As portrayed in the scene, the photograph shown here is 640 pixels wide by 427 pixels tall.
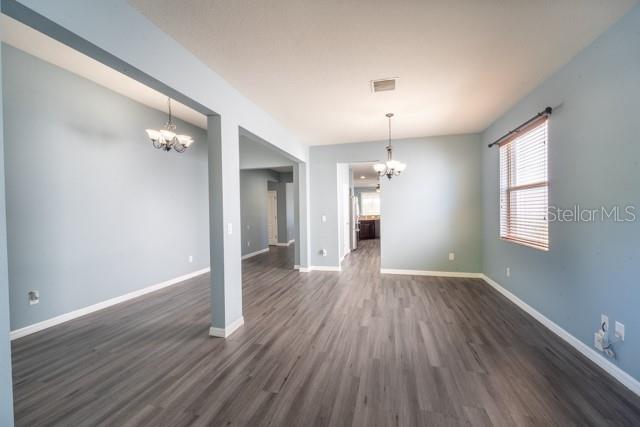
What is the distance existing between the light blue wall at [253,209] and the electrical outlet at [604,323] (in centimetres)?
686

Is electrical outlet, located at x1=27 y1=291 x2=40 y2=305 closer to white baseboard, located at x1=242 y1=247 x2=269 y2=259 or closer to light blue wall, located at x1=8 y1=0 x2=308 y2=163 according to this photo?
light blue wall, located at x1=8 y1=0 x2=308 y2=163

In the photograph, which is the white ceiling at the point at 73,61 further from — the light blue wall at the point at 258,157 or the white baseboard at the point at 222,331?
the white baseboard at the point at 222,331

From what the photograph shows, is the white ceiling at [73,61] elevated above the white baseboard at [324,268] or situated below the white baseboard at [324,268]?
above

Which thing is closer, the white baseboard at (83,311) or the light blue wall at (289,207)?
the white baseboard at (83,311)

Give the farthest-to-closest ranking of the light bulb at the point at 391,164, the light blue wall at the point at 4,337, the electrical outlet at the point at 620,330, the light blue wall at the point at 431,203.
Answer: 1. the light blue wall at the point at 431,203
2. the light bulb at the point at 391,164
3. the electrical outlet at the point at 620,330
4. the light blue wall at the point at 4,337

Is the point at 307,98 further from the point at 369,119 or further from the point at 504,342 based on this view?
the point at 504,342

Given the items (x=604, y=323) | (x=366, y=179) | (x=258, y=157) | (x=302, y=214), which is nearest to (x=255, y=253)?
(x=302, y=214)

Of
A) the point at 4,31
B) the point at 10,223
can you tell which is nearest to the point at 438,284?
the point at 10,223

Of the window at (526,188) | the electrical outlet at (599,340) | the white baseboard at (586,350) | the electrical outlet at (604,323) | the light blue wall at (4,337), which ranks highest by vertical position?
the window at (526,188)

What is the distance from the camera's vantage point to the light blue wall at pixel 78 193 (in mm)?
2734

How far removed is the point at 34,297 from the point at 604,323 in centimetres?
556

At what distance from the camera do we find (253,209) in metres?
7.85

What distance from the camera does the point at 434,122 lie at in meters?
4.18

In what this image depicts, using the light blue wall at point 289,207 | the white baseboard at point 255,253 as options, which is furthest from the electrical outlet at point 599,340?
the light blue wall at point 289,207
